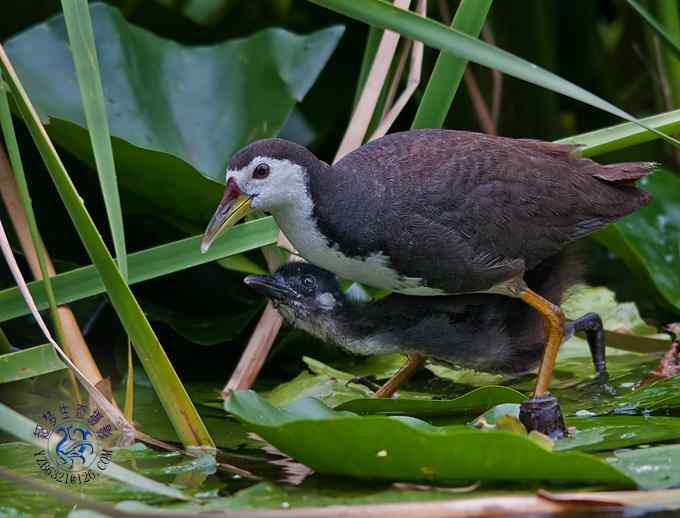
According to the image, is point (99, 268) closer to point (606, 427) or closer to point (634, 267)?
point (606, 427)

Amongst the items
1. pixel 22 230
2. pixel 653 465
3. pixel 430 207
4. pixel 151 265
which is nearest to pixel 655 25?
pixel 430 207

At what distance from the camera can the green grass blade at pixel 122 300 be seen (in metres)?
2.98

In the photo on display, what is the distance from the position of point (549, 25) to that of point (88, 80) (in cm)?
350

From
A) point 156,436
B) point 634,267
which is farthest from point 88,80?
point 634,267

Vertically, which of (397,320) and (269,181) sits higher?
(269,181)

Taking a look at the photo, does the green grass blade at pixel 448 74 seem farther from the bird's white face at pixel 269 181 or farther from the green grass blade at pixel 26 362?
the green grass blade at pixel 26 362

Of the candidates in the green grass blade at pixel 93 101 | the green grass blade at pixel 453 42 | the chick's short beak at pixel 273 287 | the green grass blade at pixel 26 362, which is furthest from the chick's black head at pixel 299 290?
the green grass blade at pixel 453 42

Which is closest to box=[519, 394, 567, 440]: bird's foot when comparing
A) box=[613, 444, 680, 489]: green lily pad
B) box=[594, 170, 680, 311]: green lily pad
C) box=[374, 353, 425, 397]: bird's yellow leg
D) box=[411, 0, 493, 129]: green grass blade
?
box=[613, 444, 680, 489]: green lily pad

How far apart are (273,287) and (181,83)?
1214 mm

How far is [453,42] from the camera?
3.15m

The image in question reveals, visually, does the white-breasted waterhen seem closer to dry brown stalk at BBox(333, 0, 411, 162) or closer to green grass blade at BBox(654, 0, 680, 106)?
dry brown stalk at BBox(333, 0, 411, 162)

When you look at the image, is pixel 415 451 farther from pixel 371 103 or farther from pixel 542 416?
pixel 371 103

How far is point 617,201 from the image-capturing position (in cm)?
407

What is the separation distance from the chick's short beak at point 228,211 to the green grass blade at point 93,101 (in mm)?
478
